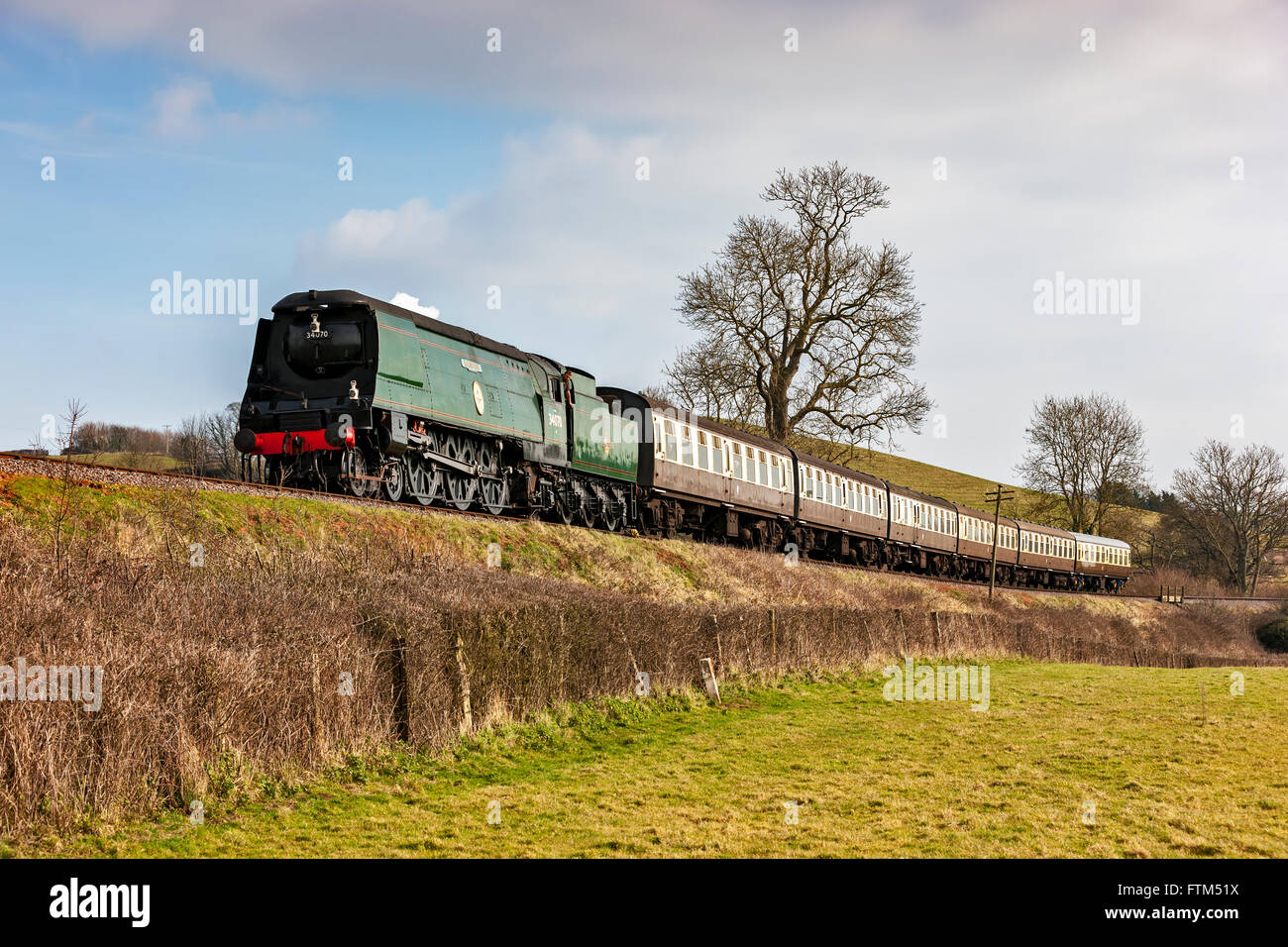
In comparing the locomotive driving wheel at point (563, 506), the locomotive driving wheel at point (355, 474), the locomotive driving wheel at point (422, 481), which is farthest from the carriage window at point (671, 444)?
the locomotive driving wheel at point (355, 474)

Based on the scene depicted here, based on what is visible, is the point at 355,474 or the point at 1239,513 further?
the point at 1239,513

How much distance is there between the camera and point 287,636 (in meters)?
9.94

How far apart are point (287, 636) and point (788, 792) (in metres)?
5.60

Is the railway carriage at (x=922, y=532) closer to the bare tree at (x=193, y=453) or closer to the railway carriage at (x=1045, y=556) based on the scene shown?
the railway carriage at (x=1045, y=556)

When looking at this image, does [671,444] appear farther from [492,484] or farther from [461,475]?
[461,475]

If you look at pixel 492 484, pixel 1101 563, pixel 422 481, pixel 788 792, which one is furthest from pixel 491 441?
pixel 1101 563

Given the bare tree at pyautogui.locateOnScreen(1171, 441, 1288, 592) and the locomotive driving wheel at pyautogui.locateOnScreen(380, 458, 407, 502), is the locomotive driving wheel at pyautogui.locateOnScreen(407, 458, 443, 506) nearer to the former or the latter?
the locomotive driving wheel at pyautogui.locateOnScreen(380, 458, 407, 502)

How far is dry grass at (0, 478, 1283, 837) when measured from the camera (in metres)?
7.99

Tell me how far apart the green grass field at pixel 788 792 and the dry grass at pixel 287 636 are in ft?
1.53

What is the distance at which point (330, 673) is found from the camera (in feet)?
33.7

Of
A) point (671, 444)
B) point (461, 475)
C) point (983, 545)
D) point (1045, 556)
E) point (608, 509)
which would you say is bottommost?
point (1045, 556)

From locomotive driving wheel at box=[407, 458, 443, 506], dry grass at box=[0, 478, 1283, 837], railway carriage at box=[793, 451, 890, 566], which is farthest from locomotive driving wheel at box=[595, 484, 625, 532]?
railway carriage at box=[793, 451, 890, 566]

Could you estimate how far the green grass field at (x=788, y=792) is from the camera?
8656mm
